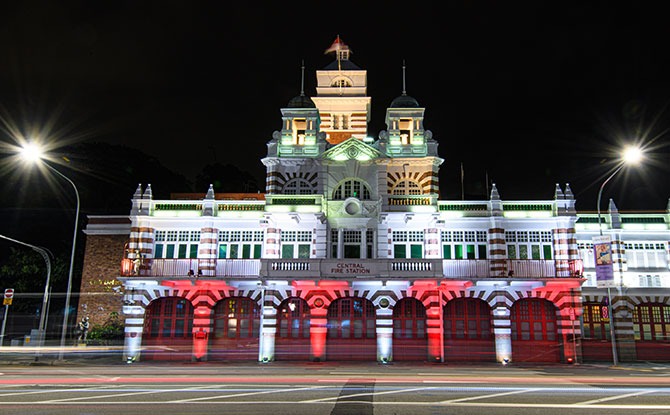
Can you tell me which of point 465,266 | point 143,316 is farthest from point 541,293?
point 143,316

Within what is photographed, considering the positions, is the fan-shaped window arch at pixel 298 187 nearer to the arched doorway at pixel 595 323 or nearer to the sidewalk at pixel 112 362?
the sidewalk at pixel 112 362

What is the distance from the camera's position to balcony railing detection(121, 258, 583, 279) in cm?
2970

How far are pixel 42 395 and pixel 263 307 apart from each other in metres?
16.9

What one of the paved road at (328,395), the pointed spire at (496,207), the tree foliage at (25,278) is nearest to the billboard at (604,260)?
the pointed spire at (496,207)

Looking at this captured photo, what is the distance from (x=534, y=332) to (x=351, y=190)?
1487cm

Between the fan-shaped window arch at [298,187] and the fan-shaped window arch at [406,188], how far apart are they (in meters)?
5.99

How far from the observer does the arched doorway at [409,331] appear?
100ft

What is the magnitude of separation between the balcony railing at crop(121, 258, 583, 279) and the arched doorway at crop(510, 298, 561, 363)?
2.10 m

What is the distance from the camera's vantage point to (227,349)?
3102 centimetres

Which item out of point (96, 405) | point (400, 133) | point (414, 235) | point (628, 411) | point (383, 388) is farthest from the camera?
point (400, 133)

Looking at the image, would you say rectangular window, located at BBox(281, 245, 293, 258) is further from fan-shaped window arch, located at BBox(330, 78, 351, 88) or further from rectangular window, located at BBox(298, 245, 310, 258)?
fan-shaped window arch, located at BBox(330, 78, 351, 88)

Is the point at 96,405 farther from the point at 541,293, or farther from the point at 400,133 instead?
the point at 400,133

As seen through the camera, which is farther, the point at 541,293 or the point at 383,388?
the point at 541,293

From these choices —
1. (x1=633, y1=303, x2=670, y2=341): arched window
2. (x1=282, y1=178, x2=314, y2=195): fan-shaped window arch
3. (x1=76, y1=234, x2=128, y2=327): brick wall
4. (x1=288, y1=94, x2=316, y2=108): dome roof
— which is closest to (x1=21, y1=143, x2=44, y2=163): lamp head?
(x1=76, y1=234, x2=128, y2=327): brick wall
